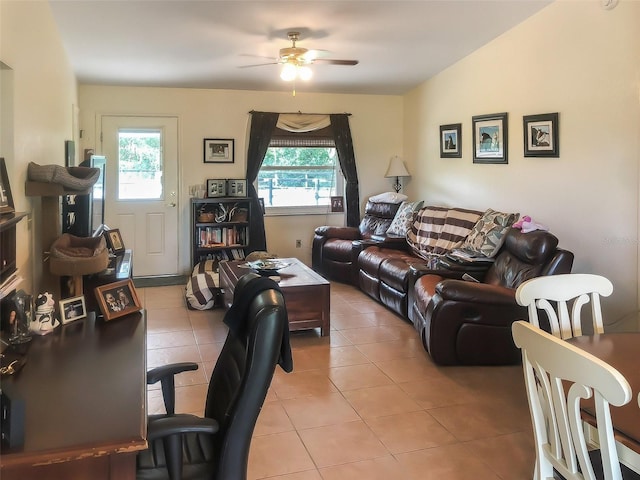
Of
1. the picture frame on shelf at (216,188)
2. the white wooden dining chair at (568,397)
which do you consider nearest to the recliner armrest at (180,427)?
the white wooden dining chair at (568,397)

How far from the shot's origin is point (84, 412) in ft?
4.59

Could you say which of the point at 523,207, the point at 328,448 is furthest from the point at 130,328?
the point at 523,207

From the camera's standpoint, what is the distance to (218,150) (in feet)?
22.6

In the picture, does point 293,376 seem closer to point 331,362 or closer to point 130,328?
point 331,362

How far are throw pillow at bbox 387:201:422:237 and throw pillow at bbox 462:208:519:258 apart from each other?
4.40 ft

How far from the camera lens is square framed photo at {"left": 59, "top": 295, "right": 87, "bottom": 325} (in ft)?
7.20

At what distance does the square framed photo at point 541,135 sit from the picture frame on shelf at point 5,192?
3.92 meters

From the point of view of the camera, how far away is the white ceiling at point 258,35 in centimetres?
410

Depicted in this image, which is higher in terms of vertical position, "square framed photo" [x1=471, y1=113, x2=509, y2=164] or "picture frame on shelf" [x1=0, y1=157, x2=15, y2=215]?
"square framed photo" [x1=471, y1=113, x2=509, y2=164]

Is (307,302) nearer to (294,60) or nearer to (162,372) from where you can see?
(294,60)

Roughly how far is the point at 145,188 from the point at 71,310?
186 inches

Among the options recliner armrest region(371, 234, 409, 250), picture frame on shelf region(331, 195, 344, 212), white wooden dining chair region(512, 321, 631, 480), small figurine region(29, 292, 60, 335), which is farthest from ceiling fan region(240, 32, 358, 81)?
white wooden dining chair region(512, 321, 631, 480)

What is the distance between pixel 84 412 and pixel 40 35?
305 centimetres

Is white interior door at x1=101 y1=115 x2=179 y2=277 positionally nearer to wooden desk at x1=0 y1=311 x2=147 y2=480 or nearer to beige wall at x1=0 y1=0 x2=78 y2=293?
beige wall at x1=0 y1=0 x2=78 y2=293
